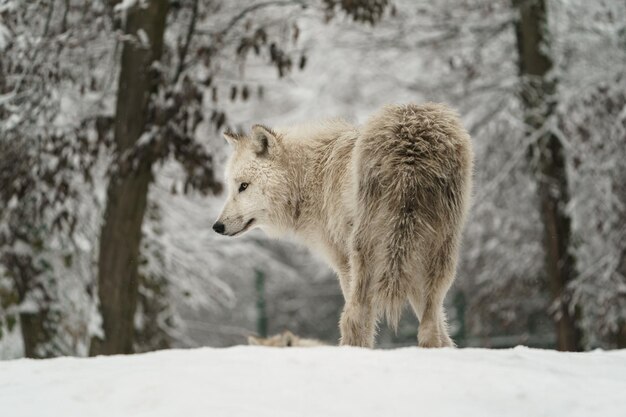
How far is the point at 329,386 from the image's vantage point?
3.36 m

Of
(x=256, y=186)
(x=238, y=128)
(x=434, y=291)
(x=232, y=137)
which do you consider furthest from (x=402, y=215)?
(x=238, y=128)

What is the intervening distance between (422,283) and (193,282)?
8308mm

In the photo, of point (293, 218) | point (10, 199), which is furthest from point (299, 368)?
point (10, 199)

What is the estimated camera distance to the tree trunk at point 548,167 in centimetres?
1037

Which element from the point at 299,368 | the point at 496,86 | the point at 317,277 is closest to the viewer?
the point at 299,368

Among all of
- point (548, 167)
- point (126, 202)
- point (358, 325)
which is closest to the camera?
point (358, 325)

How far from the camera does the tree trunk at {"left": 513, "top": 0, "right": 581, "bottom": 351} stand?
1037 centimetres

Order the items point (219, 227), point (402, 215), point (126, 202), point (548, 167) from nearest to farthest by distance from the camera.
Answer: point (402, 215) → point (219, 227) → point (126, 202) → point (548, 167)

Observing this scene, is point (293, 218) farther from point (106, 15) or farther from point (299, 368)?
point (106, 15)

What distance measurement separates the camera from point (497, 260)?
1319 cm

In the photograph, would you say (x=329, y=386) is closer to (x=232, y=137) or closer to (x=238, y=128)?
(x=232, y=137)

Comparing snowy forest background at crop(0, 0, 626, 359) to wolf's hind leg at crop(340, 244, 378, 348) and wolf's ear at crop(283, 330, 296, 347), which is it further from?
wolf's hind leg at crop(340, 244, 378, 348)

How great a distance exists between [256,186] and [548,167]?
561 centimetres

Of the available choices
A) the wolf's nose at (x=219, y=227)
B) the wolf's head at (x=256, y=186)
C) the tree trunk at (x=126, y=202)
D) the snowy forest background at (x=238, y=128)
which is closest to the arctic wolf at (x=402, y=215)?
the wolf's head at (x=256, y=186)
